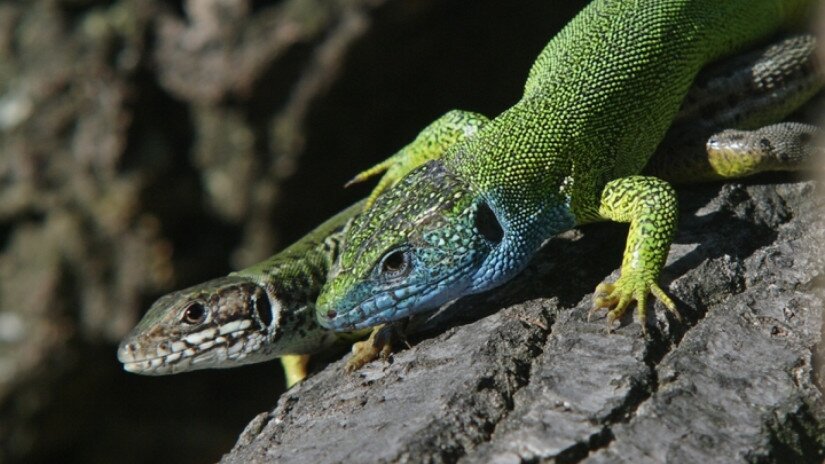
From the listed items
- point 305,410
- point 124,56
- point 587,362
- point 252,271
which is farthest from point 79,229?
point 587,362

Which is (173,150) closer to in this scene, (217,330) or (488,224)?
(217,330)

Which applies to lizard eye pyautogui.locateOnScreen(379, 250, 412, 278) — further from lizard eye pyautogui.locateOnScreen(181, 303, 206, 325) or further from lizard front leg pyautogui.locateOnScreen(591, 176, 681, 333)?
lizard eye pyautogui.locateOnScreen(181, 303, 206, 325)

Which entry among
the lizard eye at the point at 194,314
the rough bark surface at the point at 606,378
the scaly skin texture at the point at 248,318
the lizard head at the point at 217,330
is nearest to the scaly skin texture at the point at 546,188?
the rough bark surface at the point at 606,378

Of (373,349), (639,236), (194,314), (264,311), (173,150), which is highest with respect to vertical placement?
(173,150)

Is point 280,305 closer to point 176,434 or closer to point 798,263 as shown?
point 798,263

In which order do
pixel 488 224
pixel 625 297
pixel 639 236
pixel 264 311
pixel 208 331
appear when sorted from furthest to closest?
1. pixel 264 311
2. pixel 208 331
3. pixel 488 224
4. pixel 639 236
5. pixel 625 297

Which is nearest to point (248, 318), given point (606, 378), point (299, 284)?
point (299, 284)

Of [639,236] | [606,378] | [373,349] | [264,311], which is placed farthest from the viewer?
[264,311]

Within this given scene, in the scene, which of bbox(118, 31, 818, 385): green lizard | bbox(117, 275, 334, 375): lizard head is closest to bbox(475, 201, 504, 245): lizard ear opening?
bbox(118, 31, 818, 385): green lizard
